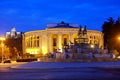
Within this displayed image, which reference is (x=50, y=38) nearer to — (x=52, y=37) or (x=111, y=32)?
(x=52, y=37)

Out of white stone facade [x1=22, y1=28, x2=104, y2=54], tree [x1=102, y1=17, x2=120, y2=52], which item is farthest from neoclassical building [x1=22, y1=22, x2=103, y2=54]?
tree [x1=102, y1=17, x2=120, y2=52]

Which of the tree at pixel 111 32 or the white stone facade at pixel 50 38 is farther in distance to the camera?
the white stone facade at pixel 50 38

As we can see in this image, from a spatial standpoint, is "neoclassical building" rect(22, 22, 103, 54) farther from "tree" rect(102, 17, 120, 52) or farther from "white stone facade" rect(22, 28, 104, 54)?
"tree" rect(102, 17, 120, 52)

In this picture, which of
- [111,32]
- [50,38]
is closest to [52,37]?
[50,38]

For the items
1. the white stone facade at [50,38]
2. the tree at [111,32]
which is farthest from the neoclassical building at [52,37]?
the tree at [111,32]

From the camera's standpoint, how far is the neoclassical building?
115875mm

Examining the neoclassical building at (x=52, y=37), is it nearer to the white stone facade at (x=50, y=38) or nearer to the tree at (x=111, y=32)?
the white stone facade at (x=50, y=38)

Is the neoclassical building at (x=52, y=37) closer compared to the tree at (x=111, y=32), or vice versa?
the tree at (x=111, y=32)

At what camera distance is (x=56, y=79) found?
925 inches

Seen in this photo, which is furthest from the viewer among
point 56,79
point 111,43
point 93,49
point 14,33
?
point 14,33

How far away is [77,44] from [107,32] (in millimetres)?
53000

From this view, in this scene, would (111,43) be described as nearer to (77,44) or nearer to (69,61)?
(77,44)

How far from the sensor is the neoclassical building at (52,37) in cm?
11588

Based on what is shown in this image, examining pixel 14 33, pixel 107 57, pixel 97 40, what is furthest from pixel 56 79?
pixel 14 33
